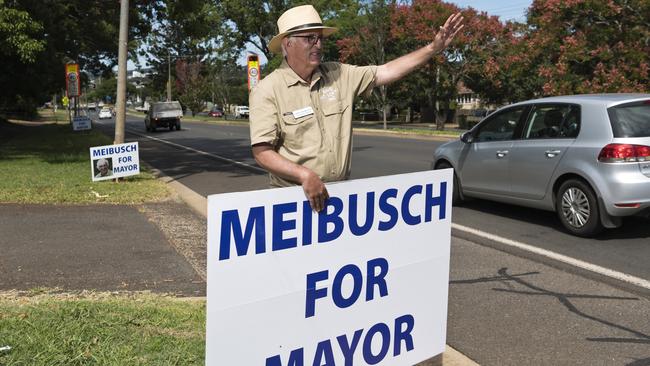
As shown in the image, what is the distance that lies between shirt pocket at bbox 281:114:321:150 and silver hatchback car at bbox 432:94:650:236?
15.1ft

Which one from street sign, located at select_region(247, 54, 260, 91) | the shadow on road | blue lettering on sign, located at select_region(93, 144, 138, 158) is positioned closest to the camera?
the shadow on road

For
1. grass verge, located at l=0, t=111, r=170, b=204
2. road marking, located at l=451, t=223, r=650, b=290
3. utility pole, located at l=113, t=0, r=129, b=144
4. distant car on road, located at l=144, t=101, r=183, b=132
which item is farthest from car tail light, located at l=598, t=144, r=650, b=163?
distant car on road, located at l=144, t=101, r=183, b=132

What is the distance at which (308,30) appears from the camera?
292 centimetres

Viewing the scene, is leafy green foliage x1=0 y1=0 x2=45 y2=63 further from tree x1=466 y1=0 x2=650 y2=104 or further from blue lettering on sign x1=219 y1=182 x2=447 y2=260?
tree x1=466 y1=0 x2=650 y2=104

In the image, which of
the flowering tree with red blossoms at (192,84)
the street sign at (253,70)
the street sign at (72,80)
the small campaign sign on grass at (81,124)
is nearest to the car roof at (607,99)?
the street sign at (253,70)

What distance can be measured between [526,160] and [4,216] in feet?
21.2

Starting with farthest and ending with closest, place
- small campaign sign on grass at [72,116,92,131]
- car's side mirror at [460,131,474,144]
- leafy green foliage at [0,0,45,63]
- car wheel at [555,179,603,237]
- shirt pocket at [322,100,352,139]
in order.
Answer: small campaign sign on grass at [72,116,92,131], leafy green foliage at [0,0,45,63], car's side mirror at [460,131,474,144], car wheel at [555,179,603,237], shirt pocket at [322,100,352,139]

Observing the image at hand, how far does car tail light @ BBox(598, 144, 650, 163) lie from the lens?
634 cm

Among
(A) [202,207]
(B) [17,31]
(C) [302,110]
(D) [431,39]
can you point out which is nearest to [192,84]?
(D) [431,39]

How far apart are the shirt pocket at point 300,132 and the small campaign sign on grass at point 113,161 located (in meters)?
8.48

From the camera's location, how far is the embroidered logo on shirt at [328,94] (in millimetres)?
3035

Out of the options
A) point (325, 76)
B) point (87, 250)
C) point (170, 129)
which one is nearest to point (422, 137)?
point (170, 129)

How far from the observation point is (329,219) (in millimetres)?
2684

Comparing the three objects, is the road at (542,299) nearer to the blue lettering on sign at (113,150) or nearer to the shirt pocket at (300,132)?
the shirt pocket at (300,132)
